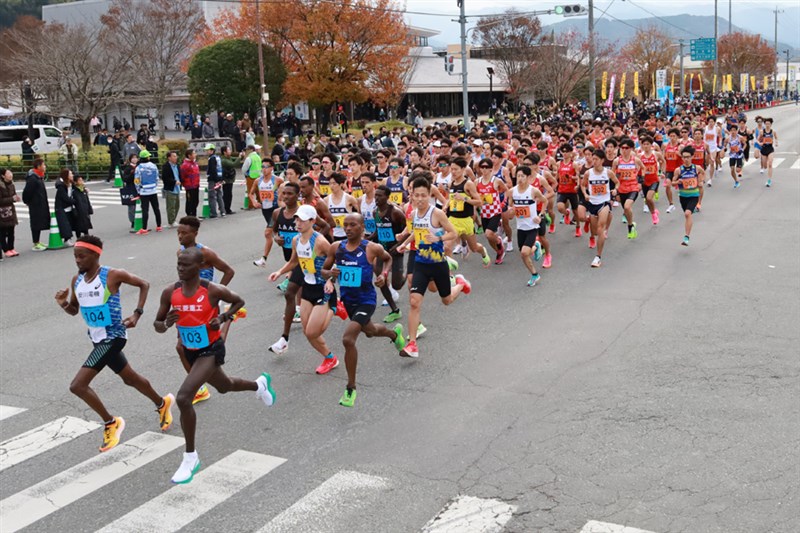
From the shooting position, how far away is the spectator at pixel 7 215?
1727cm

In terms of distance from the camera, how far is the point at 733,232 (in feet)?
55.0

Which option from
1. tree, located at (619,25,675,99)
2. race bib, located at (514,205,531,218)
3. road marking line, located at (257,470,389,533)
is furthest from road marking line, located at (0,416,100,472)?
tree, located at (619,25,675,99)

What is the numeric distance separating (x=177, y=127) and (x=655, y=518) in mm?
61173

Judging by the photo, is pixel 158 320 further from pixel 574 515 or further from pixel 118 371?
pixel 574 515

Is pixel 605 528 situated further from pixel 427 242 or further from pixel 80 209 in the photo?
pixel 80 209

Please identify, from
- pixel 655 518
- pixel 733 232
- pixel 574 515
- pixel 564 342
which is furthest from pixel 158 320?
pixel 733 232

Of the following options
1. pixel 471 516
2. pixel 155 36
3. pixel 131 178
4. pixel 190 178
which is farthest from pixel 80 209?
pixel 155 36

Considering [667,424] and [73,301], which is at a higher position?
[73,301]

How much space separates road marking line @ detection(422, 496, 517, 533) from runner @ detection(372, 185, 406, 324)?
4.83 meters

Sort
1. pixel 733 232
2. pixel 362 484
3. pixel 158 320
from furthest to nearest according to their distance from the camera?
pixel 733 232, pixel 158 320, pixel 362 484

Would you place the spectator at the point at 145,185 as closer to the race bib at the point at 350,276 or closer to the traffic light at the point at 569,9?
the race bib at the point at 350,276

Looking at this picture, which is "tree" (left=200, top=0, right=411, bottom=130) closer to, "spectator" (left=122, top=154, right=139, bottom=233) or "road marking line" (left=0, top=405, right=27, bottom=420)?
"spectator" (left=122, top=154, right=139, bottom=233)

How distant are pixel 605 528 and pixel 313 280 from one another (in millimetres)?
4272

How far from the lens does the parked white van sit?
132 feet
